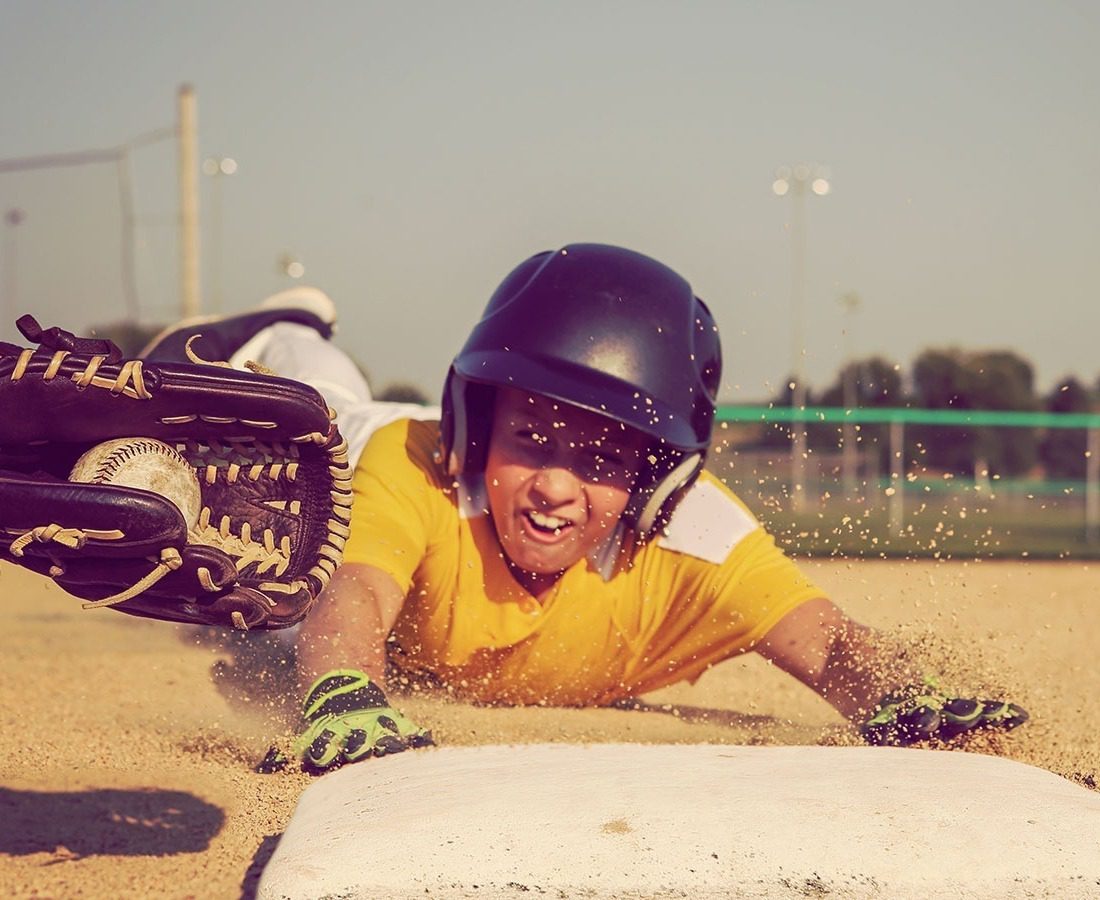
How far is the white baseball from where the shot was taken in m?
1.94

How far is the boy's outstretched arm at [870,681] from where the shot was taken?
2430 mm

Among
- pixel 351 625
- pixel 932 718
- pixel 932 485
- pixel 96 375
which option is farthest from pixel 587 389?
pixel 932 485

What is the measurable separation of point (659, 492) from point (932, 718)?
0.70 meters

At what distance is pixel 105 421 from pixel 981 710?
1662 mm

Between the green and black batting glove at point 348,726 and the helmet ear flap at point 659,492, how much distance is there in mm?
734

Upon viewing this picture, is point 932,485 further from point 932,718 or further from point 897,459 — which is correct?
point 932,718

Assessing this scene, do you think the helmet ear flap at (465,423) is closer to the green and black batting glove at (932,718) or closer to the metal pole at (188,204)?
the green and black batting glove at (932,718)

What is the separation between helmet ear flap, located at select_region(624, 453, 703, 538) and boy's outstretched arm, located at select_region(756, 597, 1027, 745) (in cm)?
36

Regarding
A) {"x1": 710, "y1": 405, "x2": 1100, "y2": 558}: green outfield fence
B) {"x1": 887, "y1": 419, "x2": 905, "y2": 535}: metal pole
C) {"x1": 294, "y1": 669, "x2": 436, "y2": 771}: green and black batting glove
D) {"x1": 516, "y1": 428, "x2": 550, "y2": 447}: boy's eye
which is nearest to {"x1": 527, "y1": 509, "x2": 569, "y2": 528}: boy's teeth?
{"x1": 516, "y1": 428, "x2": 550, "y2": 447}: boy's eye

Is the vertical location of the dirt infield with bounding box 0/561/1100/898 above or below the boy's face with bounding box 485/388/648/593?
below

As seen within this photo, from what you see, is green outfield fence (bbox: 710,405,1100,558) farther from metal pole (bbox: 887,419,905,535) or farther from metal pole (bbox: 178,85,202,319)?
metal pole (bbox: 178,85,202,319)

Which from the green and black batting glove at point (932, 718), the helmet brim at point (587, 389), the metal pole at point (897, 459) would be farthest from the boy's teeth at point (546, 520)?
the metal pole at point (897, 459)

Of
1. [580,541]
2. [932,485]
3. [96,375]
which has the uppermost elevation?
[96,375]

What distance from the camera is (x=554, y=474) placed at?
2.64 metres
